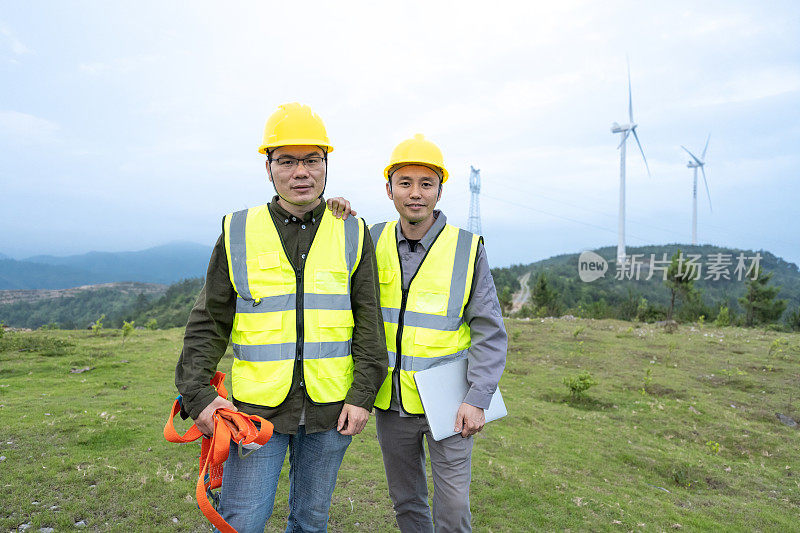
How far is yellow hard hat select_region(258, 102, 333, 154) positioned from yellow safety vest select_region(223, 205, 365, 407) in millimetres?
490

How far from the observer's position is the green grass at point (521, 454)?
452cm

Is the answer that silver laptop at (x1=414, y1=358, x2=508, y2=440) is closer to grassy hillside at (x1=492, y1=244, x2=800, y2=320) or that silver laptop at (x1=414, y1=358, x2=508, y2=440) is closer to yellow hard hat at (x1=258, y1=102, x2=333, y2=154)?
yellow hard hat at (x1=258, y1=102, x2=333, y2=154)

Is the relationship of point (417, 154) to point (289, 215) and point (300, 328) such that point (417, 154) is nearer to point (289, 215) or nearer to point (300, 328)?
point (289, 215)

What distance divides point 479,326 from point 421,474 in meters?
1.15

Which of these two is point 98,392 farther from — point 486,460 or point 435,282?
point 435,282

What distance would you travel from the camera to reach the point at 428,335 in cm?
309

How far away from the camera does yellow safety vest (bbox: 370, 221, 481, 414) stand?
3.09 meters

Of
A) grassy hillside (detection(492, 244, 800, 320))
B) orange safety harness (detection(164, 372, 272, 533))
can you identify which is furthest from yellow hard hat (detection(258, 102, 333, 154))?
grassy hillside (detection(492, 244, 800, 320))

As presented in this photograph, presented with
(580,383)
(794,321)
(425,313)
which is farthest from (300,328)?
(794,321)

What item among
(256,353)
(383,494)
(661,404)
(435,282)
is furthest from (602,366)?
(256,353)

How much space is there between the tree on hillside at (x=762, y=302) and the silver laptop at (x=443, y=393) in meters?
37.4

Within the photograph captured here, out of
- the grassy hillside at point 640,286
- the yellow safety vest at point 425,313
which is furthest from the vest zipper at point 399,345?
the grassy hillside at point 640,286

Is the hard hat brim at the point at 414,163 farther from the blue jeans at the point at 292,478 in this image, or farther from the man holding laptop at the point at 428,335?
the blue jeans at the point at 292,478

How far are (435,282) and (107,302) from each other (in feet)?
395
